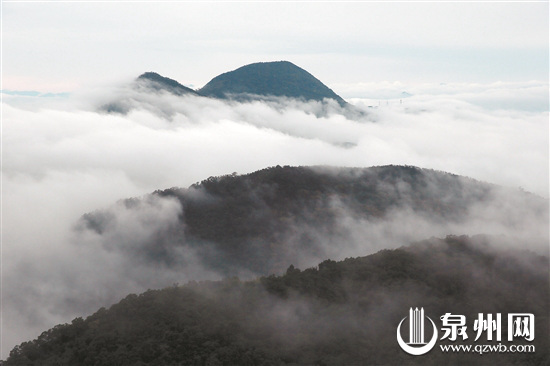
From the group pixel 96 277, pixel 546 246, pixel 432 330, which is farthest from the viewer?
pixel 96 277

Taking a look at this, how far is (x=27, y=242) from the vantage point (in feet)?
459

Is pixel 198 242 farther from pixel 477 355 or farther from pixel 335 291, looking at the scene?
pixel 477 355

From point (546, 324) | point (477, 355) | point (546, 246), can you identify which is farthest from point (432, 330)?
point (546, 246)

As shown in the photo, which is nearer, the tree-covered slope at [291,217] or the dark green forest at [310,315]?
the dark green forest at [310,315]

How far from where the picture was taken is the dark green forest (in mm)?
45000

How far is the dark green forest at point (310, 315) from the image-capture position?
45000mm

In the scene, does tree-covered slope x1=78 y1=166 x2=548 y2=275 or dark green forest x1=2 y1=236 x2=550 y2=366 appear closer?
dark green forest x1=2 y1=236 x2=550 y2=366

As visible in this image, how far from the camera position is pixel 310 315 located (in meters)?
53.4

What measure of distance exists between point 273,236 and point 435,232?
1712 inches

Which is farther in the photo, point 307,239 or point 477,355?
point 307,239

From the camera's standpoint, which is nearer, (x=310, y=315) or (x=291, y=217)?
(x=310, y=315)

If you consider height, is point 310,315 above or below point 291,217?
above

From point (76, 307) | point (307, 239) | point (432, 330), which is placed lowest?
point (76, 307)

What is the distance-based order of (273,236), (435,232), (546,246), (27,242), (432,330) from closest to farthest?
(432,330)
(546,246)
(273,236)
(435,232)
(27,242)
